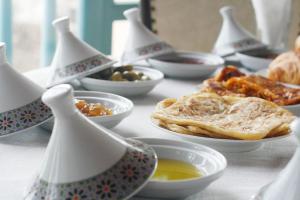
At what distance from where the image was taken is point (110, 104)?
150cm

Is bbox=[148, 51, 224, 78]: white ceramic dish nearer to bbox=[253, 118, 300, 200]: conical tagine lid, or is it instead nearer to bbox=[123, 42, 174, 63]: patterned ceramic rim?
bbox=[123, 42, 174, 63]: patterned ceramic rim

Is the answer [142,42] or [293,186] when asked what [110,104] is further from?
[293,186]

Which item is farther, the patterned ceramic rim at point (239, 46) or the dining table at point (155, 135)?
the patterned ceramic rim at point (239, 46)

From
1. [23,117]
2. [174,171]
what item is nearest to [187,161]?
[174,171]

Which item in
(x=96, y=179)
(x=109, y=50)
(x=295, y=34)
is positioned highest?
(x=96, y=179)

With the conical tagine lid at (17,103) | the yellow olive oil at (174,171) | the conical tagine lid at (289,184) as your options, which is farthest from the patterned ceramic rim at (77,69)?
the conical tagine lid at (289,184)

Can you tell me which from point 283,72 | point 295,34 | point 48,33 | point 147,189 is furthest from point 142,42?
point 48,33

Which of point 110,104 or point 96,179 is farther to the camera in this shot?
point 110,104

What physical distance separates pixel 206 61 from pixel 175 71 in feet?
0.57

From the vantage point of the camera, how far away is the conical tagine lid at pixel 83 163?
3.01 feet

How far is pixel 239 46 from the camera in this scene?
2139mm

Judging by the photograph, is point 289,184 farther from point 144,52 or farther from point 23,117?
point 144,52

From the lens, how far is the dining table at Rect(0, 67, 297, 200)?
3.50 ft

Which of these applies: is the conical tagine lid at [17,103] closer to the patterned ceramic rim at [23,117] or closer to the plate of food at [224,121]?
the patterned ceramic rim at [23,117]
